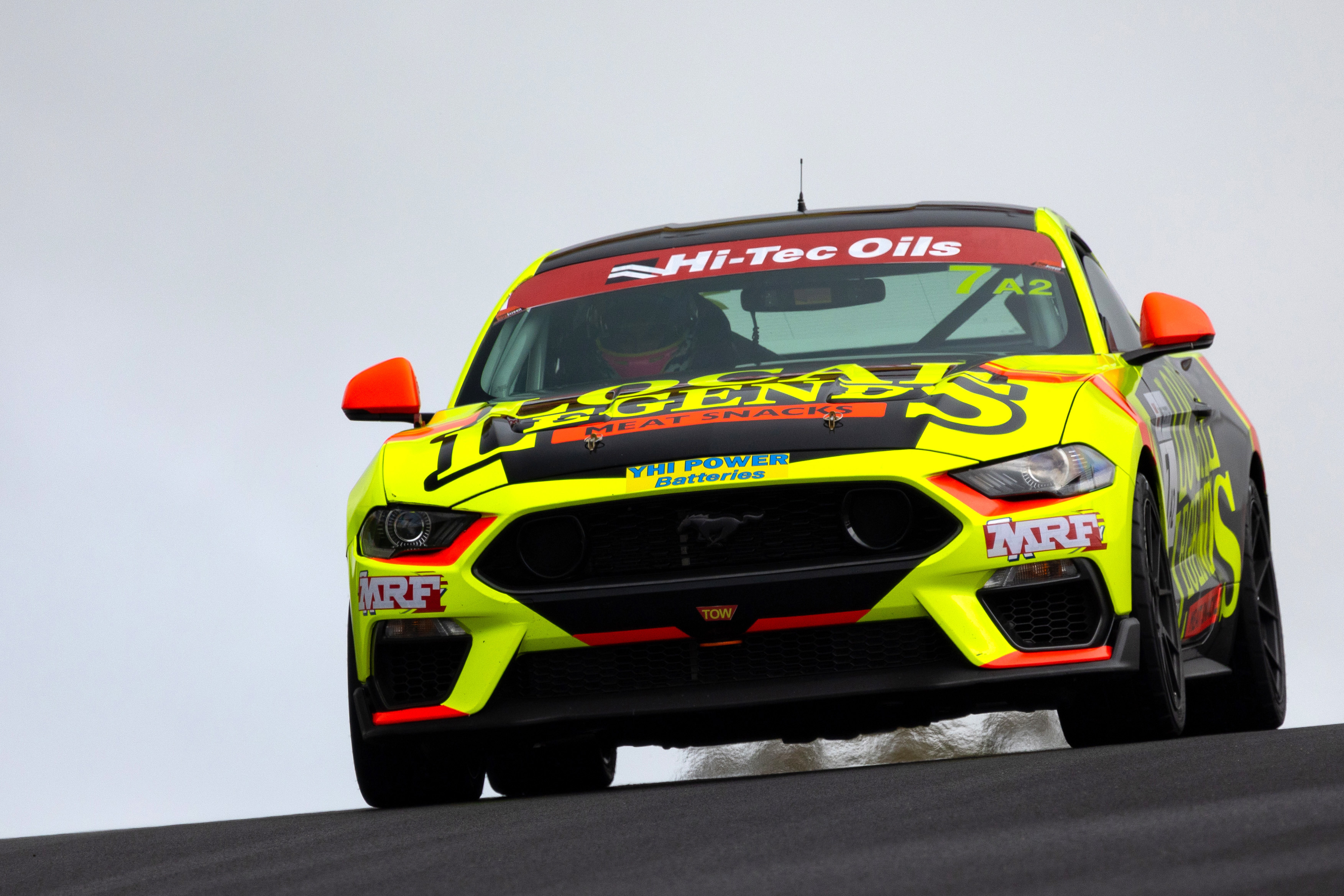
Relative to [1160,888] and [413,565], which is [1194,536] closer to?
[413,565]

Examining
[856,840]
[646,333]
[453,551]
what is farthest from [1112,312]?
[856,840]

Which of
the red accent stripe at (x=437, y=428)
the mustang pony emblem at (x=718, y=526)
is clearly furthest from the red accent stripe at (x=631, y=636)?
the red accent stripe at (x=437, y=428)

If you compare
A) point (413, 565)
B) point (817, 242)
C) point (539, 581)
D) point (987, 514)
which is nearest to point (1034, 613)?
point (987, 514)

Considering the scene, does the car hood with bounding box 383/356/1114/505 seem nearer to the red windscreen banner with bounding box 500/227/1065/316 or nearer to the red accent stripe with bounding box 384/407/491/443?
the red accent stripe with bounding box 384/407/491/443

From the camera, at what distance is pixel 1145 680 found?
16.8 feet

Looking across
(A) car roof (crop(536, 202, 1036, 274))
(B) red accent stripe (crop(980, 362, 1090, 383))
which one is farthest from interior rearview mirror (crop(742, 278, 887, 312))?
(B) red accent stripe (crop(980, 362, 1090, 383))

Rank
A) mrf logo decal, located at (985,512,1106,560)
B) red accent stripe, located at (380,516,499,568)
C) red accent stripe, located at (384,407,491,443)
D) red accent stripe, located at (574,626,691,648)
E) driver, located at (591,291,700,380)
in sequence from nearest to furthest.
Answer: mrf logo decal, located at (985,512,1106,560) → red accent stripe, located at (574,626,691,648) → red accent stripe, located at (380,516,499,568) → red accent stripe, located at (384,407,491,443) → driver, located at (591,291,700,380)

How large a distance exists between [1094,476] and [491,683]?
160cm

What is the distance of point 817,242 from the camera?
673cm

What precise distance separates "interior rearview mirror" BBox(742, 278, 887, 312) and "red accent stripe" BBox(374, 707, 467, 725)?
1846mm

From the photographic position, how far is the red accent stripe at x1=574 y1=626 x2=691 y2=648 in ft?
16.5

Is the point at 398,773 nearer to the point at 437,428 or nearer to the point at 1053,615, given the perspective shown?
the point at 437,428

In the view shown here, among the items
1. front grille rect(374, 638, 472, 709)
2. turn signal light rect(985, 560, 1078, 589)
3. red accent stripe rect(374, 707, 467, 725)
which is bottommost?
red accent stripe rect(374, 707, 467, 725)

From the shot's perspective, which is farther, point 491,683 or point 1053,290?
point 1053,290
